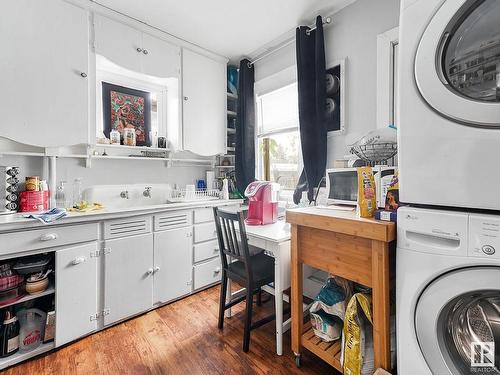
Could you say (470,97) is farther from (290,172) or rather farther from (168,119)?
(168,119)

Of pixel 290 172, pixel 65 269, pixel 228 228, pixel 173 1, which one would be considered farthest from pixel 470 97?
pixel 65 269

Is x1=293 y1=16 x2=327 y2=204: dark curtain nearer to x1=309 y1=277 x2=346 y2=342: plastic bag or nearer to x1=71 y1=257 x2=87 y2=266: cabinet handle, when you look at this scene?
x1=309 y1=277 x2=346 y2=342: plastic bag

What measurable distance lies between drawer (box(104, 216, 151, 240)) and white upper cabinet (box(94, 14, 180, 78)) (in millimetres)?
1444

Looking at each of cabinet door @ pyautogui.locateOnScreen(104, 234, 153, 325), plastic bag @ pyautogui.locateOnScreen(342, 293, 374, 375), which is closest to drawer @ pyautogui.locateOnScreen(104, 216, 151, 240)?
cabinet door @ pyautogui.locateOnScreen(104, 234, 153, 325)

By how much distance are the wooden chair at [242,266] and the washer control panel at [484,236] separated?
43.6 inches

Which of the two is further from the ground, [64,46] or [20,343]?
[64,46]

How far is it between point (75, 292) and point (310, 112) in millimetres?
2396

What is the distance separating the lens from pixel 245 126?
2.96m

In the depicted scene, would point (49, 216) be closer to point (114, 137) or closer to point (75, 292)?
point (75, 292)

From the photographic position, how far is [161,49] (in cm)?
247

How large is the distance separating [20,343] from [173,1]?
2781 millimetres

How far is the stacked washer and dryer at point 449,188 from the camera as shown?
759 millimetres

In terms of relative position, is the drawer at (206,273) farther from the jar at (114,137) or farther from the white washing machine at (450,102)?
the white washing machine at (450,102)

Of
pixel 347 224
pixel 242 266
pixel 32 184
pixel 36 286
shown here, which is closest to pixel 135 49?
pixel 32 184
